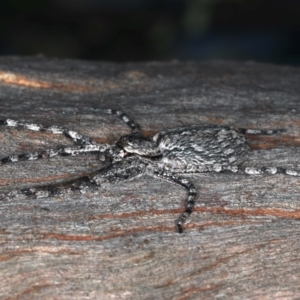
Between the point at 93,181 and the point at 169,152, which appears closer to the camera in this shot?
the point at 93,181

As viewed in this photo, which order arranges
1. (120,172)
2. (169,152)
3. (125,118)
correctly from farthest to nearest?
(125,118)
(169,152)
(120,172)

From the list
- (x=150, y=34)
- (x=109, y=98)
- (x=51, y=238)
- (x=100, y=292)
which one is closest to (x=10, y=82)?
(x=109, y=98)

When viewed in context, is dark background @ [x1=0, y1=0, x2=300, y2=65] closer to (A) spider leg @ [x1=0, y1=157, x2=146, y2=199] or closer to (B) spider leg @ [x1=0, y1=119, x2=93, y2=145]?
(B) spider leg @ [x1=0, y1=119, x2=93, y2=145]

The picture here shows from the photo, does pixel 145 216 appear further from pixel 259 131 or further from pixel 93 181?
pixel 259 131

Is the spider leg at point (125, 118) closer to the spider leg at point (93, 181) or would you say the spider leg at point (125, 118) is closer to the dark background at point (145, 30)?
the spider leg at point (93, 181)

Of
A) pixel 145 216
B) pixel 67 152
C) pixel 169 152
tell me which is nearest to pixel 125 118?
pixel 169 152

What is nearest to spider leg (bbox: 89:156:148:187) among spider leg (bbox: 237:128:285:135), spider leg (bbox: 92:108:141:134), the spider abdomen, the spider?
the spider
